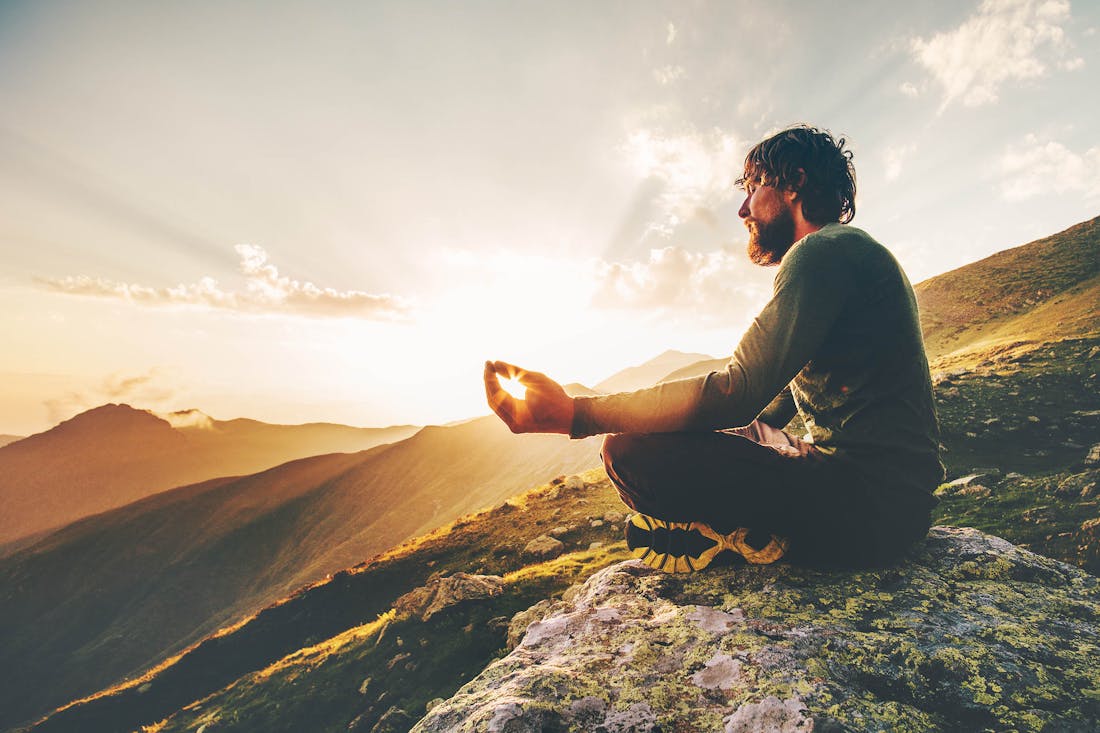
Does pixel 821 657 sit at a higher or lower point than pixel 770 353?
lower

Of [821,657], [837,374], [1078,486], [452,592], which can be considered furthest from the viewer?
[452,592]

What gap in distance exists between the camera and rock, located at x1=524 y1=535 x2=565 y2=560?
43.0 feet

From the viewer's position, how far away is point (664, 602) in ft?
10.4

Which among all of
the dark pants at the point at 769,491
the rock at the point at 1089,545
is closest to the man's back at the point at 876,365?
the dark pants at the point at 769,491

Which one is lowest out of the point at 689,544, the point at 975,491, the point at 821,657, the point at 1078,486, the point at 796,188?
the point at 975,491

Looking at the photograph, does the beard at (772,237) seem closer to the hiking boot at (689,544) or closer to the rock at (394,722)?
the hiking boot at (689,544)

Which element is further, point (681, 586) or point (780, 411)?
point (780, 411)

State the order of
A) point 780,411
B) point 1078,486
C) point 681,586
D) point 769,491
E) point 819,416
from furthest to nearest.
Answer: point 1078,486
point 780,411
point 681,586
point 819,416
point 769,491

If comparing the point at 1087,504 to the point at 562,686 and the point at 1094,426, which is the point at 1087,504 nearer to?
the point at 1094,426

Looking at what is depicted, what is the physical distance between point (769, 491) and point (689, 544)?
101 centimetres

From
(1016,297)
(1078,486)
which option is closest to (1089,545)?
(1078,486)

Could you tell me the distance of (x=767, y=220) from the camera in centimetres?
356

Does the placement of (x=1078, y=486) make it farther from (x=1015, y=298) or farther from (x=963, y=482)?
(x=1015, y=298)

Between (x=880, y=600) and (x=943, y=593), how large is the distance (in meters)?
0.48
